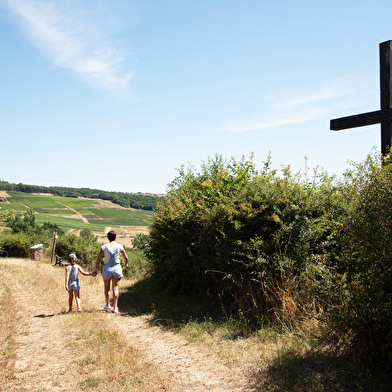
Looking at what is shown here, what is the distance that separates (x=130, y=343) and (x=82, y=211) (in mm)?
96752

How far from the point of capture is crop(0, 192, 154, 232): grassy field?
273 feet

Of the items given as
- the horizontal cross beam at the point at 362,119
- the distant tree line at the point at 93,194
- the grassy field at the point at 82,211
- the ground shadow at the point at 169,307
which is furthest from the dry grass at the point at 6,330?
the distant tree line at the point at 93,194

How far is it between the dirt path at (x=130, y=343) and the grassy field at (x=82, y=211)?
6993 centimetres

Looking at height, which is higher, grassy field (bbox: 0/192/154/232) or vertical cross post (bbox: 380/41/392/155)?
vertical cross post (bbox: 380/41/392/155)

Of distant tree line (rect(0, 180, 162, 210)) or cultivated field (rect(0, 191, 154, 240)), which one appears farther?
distant tree line (rect(0, 180, 162, 210))

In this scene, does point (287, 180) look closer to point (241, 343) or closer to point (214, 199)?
point (214, 199)

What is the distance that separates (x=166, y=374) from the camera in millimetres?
4191

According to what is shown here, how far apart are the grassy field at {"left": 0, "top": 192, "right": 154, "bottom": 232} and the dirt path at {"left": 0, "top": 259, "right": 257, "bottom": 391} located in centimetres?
6993

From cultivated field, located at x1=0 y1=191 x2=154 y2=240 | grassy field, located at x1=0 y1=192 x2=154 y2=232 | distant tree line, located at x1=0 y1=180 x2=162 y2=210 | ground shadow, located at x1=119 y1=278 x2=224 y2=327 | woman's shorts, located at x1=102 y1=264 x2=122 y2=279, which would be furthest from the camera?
distant tree line, located at x1=0 y1=180 x2=162 y2=210

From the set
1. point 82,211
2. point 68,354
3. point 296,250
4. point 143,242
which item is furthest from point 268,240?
point 82,211

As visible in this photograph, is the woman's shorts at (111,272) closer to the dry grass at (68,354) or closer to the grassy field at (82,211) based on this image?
the dry grass at (68,354)

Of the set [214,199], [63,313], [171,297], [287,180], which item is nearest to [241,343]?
[287,180]

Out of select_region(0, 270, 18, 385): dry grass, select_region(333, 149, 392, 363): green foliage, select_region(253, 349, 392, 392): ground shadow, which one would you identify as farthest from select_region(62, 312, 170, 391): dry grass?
select_region(333, 149, 392, 363): green foliage

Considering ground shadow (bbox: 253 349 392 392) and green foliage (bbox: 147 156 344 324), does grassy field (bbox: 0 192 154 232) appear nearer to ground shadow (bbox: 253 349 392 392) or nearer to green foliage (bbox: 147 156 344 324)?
green foliage (bbox: 147 156 344 324)
